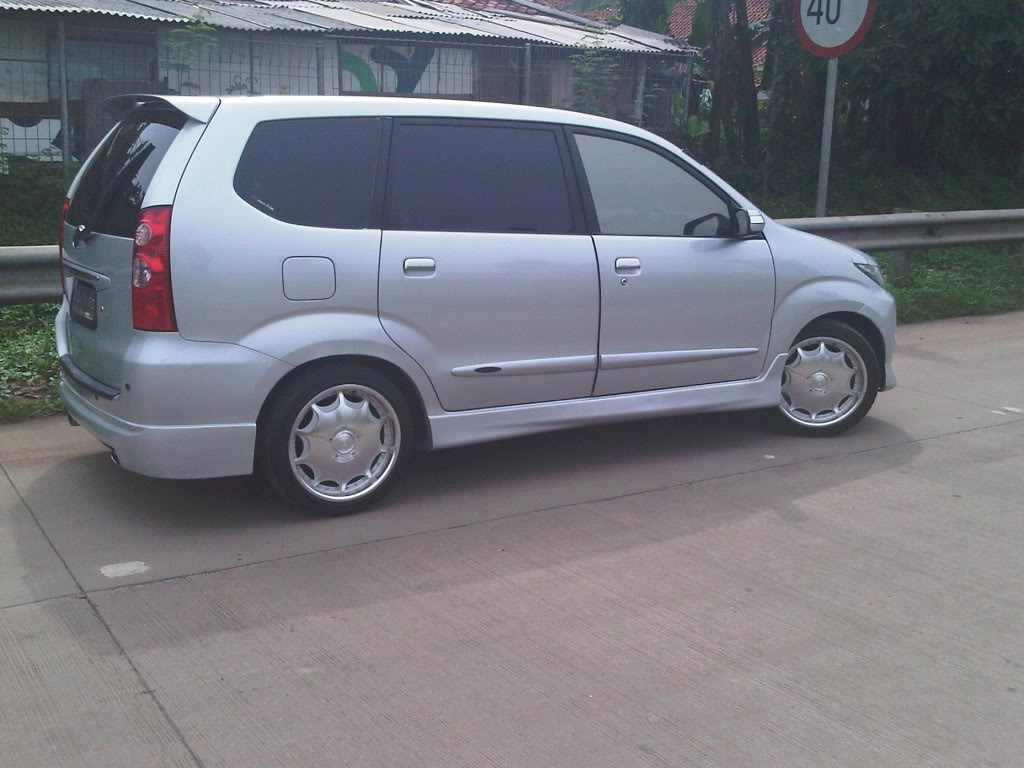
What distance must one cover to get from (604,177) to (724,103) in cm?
1131

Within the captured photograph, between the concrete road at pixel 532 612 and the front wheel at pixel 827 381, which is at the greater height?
the front wheel at pixel 827 381

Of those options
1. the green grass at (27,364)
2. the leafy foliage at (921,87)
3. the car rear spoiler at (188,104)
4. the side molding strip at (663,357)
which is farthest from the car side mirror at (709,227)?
the leafy foliage at (921,87)

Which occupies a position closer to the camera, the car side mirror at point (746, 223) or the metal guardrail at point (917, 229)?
the car side mirror at point (746, 223)

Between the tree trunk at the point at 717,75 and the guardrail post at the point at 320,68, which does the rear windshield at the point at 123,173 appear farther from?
the tree trunk at the point at 717,75

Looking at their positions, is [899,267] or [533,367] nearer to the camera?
[533,367]

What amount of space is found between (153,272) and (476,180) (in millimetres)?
1577

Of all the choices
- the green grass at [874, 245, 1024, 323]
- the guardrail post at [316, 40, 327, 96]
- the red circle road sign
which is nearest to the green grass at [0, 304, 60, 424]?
the guardrail post at [316, 40, 327, 96]

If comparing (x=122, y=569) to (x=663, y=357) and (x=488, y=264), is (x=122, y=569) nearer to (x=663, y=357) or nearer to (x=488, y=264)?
(x=488, y=264)

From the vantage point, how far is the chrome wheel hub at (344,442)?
4.92 m

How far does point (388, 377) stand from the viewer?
16.8 feet

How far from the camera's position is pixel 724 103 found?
16312 mm

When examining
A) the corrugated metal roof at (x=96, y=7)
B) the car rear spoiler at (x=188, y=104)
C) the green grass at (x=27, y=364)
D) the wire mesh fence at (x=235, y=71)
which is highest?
the corrugated metal roof at (x=96, y=7)

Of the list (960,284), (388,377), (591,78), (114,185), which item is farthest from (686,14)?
(114,185)

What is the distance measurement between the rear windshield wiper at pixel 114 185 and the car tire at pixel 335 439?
1131 millimetres
